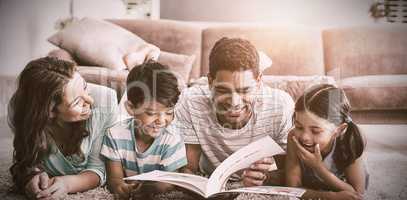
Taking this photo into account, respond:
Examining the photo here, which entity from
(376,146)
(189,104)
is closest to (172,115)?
(189,104)

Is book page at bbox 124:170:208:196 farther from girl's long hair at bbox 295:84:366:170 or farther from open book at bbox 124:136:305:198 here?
girl's long hair at bbox 295:84:366:170

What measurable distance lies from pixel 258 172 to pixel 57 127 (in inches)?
21.7

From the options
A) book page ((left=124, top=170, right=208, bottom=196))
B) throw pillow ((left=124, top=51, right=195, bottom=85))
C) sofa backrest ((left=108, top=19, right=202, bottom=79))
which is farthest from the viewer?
sofa backrest ((left=108, top=19, right=202, bottom=79))

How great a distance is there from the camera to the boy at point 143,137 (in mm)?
987

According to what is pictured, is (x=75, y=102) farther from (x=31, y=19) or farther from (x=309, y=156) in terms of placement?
(x=309, y=156)

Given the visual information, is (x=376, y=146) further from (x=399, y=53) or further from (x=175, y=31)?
(x=175, y=31)

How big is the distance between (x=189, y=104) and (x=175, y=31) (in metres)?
0.28

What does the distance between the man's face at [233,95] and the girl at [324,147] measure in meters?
0.13

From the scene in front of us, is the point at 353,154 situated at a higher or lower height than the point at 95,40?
lower

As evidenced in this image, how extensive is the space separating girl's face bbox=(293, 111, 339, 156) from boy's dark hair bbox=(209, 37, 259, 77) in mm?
173

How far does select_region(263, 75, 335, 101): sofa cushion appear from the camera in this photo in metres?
1.01

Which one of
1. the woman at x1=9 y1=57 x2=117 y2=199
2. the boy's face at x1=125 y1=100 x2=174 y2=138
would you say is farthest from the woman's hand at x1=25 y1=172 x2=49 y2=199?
the boy's face at x1=125 y1=100 x2=174 y2=138

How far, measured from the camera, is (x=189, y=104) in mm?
1016

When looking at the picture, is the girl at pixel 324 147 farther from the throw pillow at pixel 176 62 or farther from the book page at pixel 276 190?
the throw pillow at pixel 176 62
